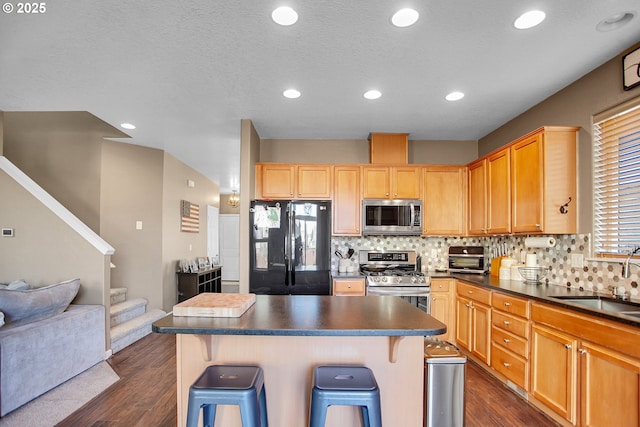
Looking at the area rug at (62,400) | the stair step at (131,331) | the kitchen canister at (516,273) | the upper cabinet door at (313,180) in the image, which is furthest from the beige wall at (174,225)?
the kitchen canister at (516,273)

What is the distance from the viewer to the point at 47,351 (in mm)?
2742

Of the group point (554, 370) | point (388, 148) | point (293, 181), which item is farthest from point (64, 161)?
point (554, 370)

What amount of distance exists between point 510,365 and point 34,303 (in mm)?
4119

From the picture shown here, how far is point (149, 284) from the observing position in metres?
4.90

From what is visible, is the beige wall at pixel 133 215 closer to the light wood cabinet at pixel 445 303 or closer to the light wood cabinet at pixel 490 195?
the light wood cabinet at pixel 445 303

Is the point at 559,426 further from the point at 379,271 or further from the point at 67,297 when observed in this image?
the point at 67,297

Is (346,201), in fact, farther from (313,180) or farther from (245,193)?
(245,193)

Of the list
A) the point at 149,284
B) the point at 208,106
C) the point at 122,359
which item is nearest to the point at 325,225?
the point at 208,106

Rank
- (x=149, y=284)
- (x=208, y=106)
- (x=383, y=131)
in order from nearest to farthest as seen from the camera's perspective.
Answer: (x=208, y=106), (x=383, y=131), (x=149, y=284)

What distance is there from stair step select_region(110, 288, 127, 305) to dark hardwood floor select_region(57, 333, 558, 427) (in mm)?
1261

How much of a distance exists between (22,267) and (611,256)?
211 inches

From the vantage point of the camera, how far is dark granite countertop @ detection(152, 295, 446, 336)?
4.91 ft

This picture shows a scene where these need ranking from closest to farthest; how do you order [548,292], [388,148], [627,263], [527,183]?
[627,263] → [548,292] → [527,183] → [388,148]

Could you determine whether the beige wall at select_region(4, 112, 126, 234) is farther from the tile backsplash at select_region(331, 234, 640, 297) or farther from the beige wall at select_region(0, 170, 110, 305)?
the tile backsplash at select_region(331, 234, 640, 297)
